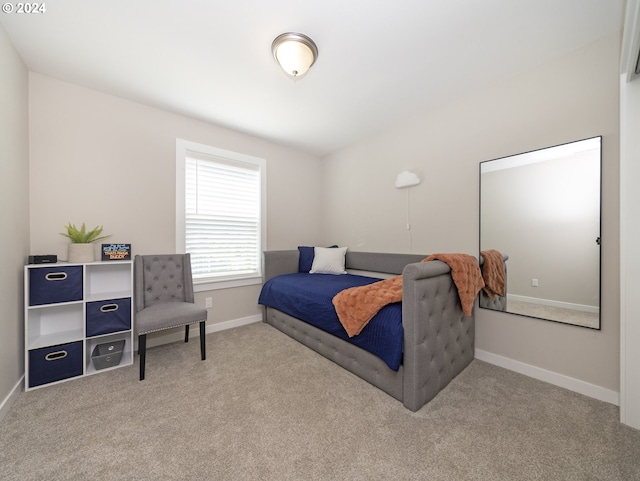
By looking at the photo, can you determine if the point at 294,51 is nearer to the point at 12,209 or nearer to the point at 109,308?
the point at 12,209

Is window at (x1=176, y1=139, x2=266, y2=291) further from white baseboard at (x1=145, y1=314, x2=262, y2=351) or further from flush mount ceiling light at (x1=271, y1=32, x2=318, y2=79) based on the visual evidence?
flush mount ceiling light at (x1=271, y1=32, x2=318, y2=79)

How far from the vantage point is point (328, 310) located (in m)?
2.17

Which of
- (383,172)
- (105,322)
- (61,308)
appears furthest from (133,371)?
(383,172)

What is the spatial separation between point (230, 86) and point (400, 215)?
2249mm

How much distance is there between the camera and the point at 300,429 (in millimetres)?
1441

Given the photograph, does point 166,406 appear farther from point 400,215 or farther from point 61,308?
point 400,215

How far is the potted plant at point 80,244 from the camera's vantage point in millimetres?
2082

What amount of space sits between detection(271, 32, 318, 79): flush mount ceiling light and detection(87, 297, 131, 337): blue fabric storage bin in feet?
7.68

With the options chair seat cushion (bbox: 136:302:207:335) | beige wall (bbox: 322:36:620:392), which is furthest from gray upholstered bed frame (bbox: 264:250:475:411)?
chair seat cushion (bbox: 136:302:207:335)

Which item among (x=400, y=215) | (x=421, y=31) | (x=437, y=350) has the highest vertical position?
(x=421, y=31)

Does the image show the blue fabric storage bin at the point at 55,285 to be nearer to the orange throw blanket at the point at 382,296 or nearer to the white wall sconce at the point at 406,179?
the orange throw blanket at the point at 382,296

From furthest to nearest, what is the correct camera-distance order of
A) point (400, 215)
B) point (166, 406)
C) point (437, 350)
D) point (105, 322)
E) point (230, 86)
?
1. point (400, 215)
2. point (230, 86)
3. point (105, 322)
4. point (437, 350)
5. point (166, 406)

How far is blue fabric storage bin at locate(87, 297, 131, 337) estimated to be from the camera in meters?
2.03

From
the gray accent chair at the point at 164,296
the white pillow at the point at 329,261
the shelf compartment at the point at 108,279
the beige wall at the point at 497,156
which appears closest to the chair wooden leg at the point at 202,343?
the gray accent chair at the point at 164,296
